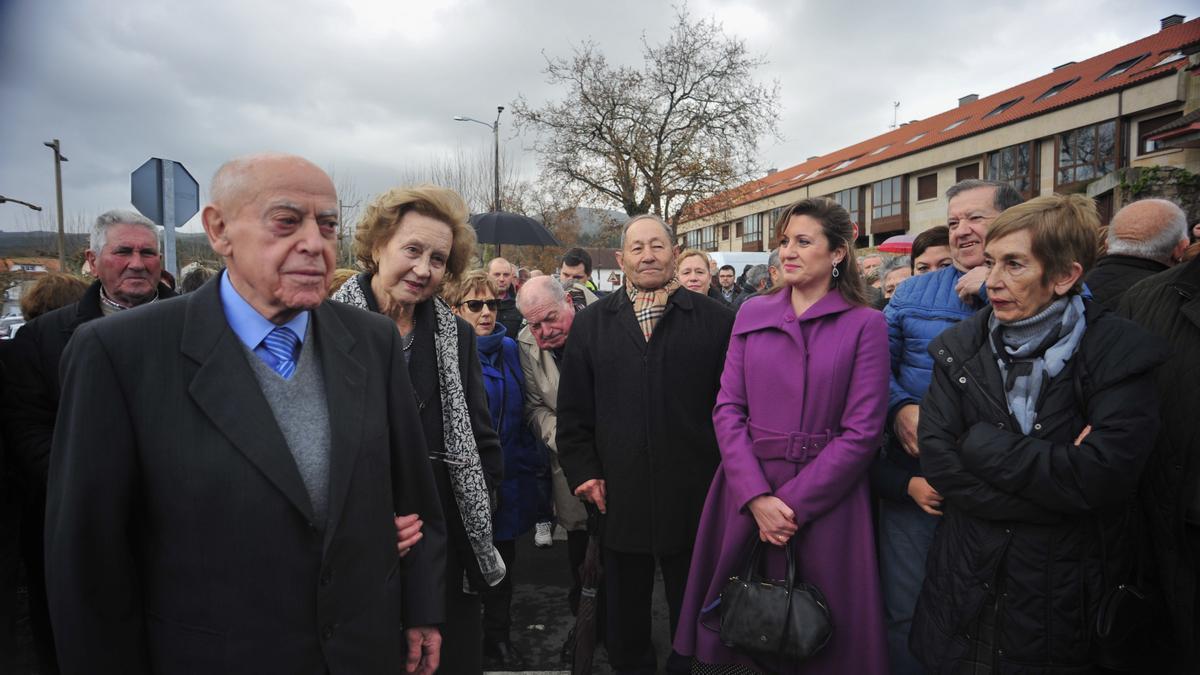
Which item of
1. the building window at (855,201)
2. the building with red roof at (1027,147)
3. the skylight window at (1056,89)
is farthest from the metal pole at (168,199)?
the building window at (855,201)

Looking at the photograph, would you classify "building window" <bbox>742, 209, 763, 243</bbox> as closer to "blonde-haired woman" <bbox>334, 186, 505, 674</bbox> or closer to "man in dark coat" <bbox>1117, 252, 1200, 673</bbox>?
"man in dark coat" <bbox>1117, 252, 1200, 673</bbox>

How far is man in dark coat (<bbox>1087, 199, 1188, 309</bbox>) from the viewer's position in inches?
135

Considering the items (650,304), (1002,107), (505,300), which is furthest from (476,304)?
(1002,107)

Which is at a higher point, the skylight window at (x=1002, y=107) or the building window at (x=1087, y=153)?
the skylight window at (x=1002, y=107)

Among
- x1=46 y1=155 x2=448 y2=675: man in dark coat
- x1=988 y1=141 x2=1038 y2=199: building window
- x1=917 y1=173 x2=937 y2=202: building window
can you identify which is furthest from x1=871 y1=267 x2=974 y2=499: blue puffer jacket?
x1=917 y1=173 x2=937 y2=202: building window

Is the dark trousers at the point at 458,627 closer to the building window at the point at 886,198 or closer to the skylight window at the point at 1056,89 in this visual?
the skylight window at the point at 1056,89

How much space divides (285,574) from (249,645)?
17 centimetres

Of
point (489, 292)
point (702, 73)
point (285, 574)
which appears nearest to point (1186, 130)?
point (489, 292)

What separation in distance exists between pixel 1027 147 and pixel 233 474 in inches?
1408

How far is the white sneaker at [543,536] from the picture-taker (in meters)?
5.13

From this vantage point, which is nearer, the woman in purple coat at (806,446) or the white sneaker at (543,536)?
the woman in purple coat at (806,446)

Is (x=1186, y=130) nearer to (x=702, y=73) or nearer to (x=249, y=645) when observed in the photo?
(x=249, y=645)

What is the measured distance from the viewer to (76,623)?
1.35 m

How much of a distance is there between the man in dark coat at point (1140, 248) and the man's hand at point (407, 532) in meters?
3.59
